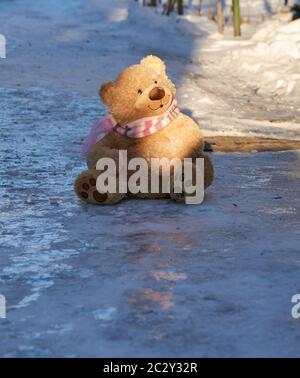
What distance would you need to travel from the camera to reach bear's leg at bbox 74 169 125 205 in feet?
14.6

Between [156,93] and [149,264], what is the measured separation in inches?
50.6

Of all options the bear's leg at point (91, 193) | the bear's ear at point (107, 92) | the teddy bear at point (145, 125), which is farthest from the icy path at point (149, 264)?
the bear's ear at point (107, 92)

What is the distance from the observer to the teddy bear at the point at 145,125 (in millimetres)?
4613

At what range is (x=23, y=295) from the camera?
10.5ft

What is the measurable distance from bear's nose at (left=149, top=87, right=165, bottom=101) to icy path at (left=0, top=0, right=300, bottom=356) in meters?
0.51

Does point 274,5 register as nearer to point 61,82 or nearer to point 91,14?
point 91,14

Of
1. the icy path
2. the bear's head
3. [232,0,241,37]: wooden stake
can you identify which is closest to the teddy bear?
the bear's head

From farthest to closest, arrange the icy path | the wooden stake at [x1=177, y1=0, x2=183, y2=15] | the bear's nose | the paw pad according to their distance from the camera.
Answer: the wooden stake at [x1=177, y1=0, x2=183, y2=15], the bear's nose, the paw pad, the icy path

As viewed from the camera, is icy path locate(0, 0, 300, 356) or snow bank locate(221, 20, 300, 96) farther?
snow bank locate(221, 20, 300, 96)

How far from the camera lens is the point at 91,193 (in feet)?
14.6

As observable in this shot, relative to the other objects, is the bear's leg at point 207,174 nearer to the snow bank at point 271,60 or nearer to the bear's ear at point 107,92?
the bear's ear at point 107,92

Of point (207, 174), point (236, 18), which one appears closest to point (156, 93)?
point (207, 174)

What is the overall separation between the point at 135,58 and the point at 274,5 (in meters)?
7.18

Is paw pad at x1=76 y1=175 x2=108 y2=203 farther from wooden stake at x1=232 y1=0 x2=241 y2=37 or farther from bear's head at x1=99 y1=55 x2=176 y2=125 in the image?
wooden stake at x1=232 y1=0 x2=241 y2=37
